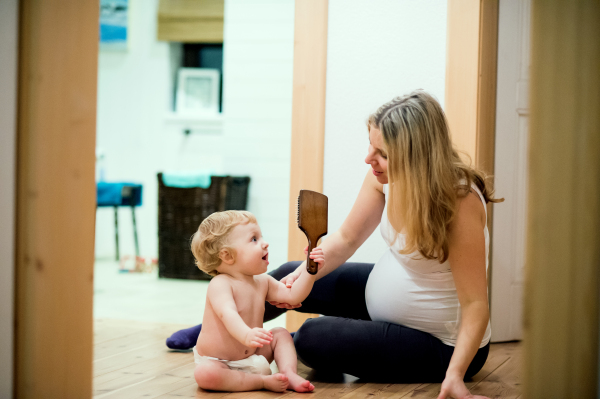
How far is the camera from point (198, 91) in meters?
4.35

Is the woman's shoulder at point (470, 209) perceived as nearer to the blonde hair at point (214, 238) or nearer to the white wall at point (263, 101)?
the blonde hair at point (214, 238)

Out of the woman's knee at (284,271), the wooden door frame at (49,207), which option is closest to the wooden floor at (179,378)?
the woman's knee at (284,271)

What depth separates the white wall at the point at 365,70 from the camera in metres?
1.89

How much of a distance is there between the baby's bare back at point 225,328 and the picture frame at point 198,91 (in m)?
3.08

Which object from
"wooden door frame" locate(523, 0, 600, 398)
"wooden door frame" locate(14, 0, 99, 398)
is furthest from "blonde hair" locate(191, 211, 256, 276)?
"wooden door frame" locate(523, 0, 600, 398)

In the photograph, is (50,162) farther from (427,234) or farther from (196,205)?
(196,205)

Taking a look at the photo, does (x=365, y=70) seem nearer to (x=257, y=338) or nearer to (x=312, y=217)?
(x=312, y=217)

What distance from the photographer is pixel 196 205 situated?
133 inches

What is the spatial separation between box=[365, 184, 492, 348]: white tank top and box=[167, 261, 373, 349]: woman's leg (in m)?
0.20

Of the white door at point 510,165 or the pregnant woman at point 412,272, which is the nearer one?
the pregnant woman at point 412,272

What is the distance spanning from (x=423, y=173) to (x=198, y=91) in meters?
3.42

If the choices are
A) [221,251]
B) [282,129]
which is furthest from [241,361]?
[282,129]

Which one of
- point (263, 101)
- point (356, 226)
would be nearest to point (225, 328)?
point (356, 226)

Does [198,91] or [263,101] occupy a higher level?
[198,91]
